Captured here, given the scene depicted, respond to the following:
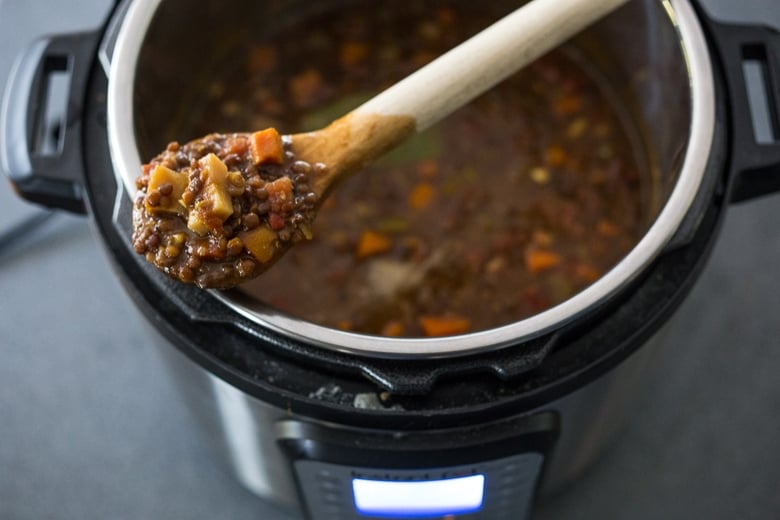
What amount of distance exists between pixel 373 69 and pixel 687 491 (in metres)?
0.85

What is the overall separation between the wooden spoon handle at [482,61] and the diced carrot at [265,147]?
0.36 ft

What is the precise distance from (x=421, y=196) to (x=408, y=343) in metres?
0.53

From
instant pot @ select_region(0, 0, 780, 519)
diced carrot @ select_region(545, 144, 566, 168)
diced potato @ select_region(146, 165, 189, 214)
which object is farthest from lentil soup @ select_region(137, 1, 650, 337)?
diced potato @ select_region(146, 165, 189, 214)

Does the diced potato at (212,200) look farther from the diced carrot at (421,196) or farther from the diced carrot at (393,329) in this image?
the diced carrot at (421,196)

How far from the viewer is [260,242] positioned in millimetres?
843

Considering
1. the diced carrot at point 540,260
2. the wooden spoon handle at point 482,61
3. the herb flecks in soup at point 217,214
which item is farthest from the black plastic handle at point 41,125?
the diced carrot at point 540,260

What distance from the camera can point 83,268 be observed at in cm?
154

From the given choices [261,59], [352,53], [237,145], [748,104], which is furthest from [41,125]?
[748,104]

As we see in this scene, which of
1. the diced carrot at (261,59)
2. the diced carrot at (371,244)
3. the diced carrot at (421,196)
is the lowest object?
the diced carrot at (371,244)

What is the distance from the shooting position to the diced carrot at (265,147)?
0.87 meters

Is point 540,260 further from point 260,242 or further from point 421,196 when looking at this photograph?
point 260,242

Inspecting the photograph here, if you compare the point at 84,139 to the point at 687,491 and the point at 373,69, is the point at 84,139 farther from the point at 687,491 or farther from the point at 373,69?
the point at 687,491

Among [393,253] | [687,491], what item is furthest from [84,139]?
[687,491]

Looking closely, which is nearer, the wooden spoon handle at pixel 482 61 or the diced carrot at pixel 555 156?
the wooden spoon handle at pixel 482 61
